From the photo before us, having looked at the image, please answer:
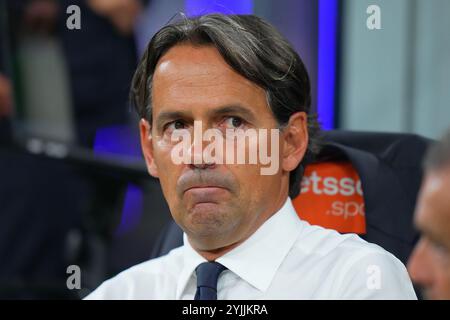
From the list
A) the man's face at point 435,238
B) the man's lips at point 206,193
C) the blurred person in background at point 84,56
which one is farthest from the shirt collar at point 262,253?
the blurred person in background at point 84,56

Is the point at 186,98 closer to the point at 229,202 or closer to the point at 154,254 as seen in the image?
the point at 229,202

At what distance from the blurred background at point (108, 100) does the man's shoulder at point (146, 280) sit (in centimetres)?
42

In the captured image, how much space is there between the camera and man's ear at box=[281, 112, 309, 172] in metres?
1.77

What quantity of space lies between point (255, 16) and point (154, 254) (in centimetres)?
58

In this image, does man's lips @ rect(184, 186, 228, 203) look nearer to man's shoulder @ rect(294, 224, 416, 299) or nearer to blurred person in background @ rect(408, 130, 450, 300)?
man's shoulder @ rect(294, 224, 416, 299)

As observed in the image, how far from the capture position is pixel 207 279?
1.71m

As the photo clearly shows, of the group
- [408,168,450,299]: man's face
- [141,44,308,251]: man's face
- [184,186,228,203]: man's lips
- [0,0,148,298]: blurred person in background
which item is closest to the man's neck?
[141,44,308,251]: man's face

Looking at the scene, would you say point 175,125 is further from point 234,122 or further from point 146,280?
point 146,280

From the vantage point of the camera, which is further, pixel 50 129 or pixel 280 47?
pixel 50 129

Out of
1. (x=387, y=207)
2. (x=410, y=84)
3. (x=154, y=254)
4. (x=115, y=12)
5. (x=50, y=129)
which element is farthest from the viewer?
(x=50, y=129)

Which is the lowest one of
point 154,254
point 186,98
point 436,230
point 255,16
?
point 154,254

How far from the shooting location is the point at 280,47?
5.70 ft

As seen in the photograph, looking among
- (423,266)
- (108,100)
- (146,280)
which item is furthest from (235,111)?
(108,100)

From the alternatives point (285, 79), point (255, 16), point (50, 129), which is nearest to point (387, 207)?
point (285, 79)
